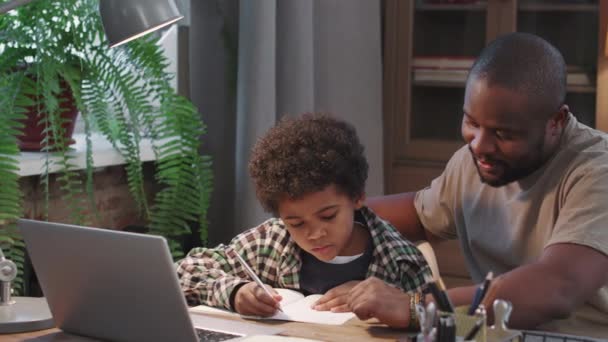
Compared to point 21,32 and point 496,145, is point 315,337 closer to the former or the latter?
point 496,145

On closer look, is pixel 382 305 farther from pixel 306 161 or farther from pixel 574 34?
pixel 574 34

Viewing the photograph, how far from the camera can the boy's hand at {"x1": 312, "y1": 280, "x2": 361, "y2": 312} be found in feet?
5.25

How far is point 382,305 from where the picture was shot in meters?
1.47

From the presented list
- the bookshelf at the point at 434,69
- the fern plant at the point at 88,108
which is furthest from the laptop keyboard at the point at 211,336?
the bookshelf at the point at 434,69

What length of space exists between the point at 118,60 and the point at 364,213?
38.9 inches

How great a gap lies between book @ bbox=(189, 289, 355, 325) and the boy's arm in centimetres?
3

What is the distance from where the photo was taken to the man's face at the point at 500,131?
5.57 feet

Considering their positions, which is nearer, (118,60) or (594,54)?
(118,60)

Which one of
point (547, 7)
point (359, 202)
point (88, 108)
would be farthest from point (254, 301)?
point (547, 7)

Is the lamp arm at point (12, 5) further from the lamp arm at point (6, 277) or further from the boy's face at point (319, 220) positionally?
the boy's face at point (319, 220)

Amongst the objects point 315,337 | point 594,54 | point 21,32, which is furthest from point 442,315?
point 594,54

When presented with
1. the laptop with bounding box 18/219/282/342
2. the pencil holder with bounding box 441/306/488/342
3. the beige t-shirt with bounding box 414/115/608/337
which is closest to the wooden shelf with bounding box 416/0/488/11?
the beige t-shirt with bounding box 414/115/608/337

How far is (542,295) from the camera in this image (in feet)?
4.95

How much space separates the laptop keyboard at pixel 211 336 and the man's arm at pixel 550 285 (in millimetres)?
350
